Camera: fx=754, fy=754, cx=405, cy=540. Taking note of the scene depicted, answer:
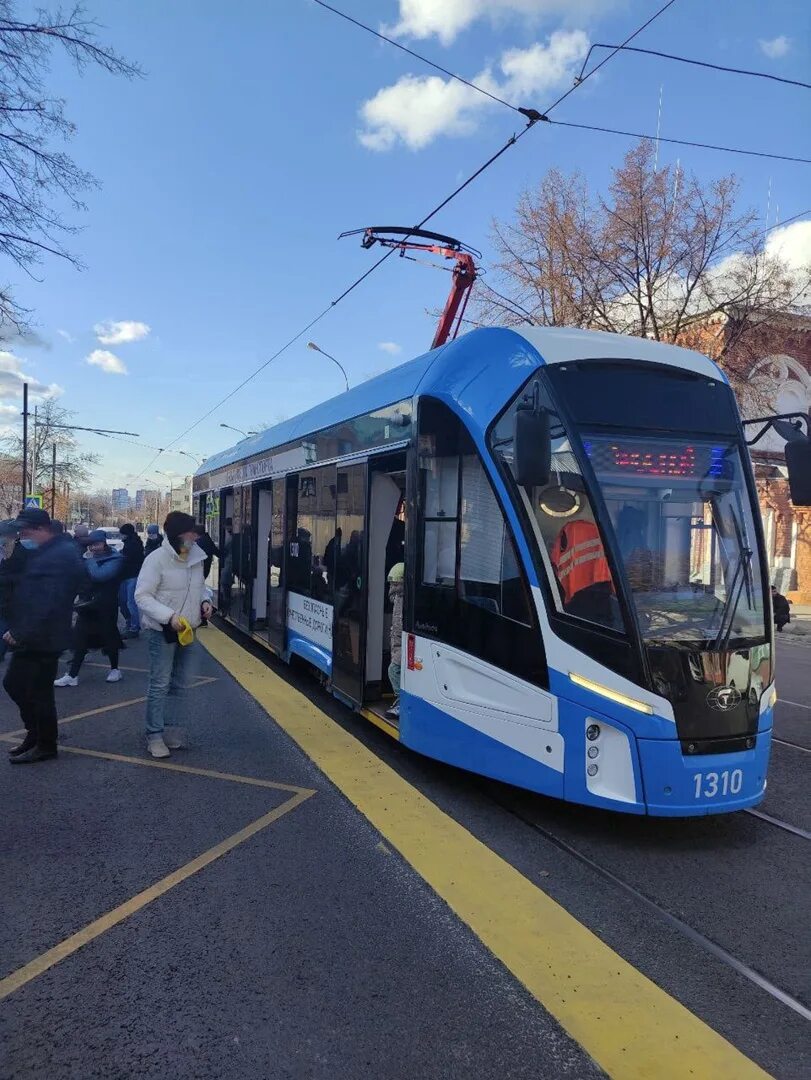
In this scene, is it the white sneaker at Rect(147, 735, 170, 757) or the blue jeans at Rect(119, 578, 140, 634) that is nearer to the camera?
the white sneaker at Rect(147, 735, 170, 757)

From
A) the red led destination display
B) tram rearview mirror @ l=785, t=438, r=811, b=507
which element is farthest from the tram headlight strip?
tram rearview mirror @ l=785, t=438, r=811, b=507

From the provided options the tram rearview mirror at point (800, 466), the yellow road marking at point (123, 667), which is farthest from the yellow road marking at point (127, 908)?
the yellow road marking at point (123, 667)

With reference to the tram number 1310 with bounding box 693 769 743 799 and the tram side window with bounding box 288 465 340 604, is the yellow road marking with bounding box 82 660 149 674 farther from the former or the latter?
the tram number 1310 with bounding box 693 769 743 799

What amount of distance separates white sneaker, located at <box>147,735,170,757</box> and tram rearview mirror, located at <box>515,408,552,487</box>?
347cm

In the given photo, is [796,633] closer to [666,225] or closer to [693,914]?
[666,225]

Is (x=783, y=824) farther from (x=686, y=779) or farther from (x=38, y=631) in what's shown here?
(x=38, y=631)

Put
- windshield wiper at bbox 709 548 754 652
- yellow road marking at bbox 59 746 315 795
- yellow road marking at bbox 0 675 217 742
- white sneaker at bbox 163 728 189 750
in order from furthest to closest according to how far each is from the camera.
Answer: yellow road marking at bbox 0 675 217 742
white sneaker at bbox 163 728 189 750
yellow road marking at bbox 59 746 315 795
windshield wiper at bbox 709 548 754 652

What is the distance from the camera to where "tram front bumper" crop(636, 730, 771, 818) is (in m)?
3.91

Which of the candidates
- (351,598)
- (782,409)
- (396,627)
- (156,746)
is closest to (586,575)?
(396,627)

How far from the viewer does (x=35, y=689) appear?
5.43m

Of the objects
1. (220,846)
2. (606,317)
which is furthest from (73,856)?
(606,317)

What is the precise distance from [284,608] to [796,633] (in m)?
14.2

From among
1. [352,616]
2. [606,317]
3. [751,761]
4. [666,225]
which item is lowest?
[751,761]

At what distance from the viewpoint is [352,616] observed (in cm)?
639
